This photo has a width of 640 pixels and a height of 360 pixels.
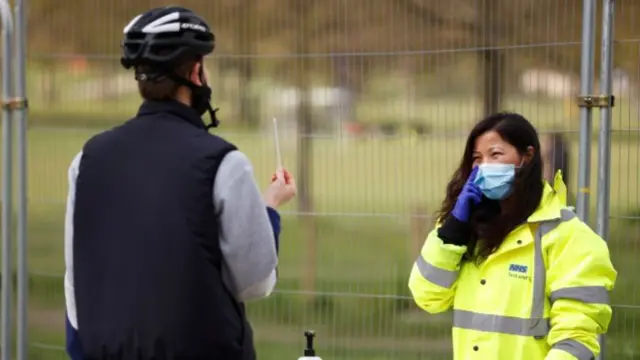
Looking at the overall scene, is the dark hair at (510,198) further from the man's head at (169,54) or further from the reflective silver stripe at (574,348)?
the man's head at (169,54)

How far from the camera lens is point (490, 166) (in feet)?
12.7

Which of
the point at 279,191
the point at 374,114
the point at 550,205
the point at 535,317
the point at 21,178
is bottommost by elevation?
the point at 535,317

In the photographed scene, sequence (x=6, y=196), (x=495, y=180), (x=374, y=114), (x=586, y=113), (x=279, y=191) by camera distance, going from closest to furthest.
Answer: (x=279, y=191) → (x=495, y=180) → (x=586, y=113) → (x=374, y=114) → (x=6, y=196)

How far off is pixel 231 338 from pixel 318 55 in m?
3.21

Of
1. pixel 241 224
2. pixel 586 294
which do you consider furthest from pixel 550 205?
pixel 241 224

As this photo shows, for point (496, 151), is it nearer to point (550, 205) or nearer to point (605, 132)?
point (550, 205)

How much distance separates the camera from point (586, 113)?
5.23 metres

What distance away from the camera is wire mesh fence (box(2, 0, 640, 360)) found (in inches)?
213

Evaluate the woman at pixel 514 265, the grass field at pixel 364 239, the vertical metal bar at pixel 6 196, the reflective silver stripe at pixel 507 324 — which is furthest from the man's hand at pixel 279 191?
the vertical metal bar at pixel 6 196

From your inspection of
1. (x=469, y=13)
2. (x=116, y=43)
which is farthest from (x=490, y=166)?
(x=116, y=43)

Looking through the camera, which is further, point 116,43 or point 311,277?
point 116,43

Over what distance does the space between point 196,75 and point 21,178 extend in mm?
3617

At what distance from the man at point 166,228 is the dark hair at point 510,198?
1.06 meters

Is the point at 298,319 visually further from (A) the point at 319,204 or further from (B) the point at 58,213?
(B) the point at 58,213
